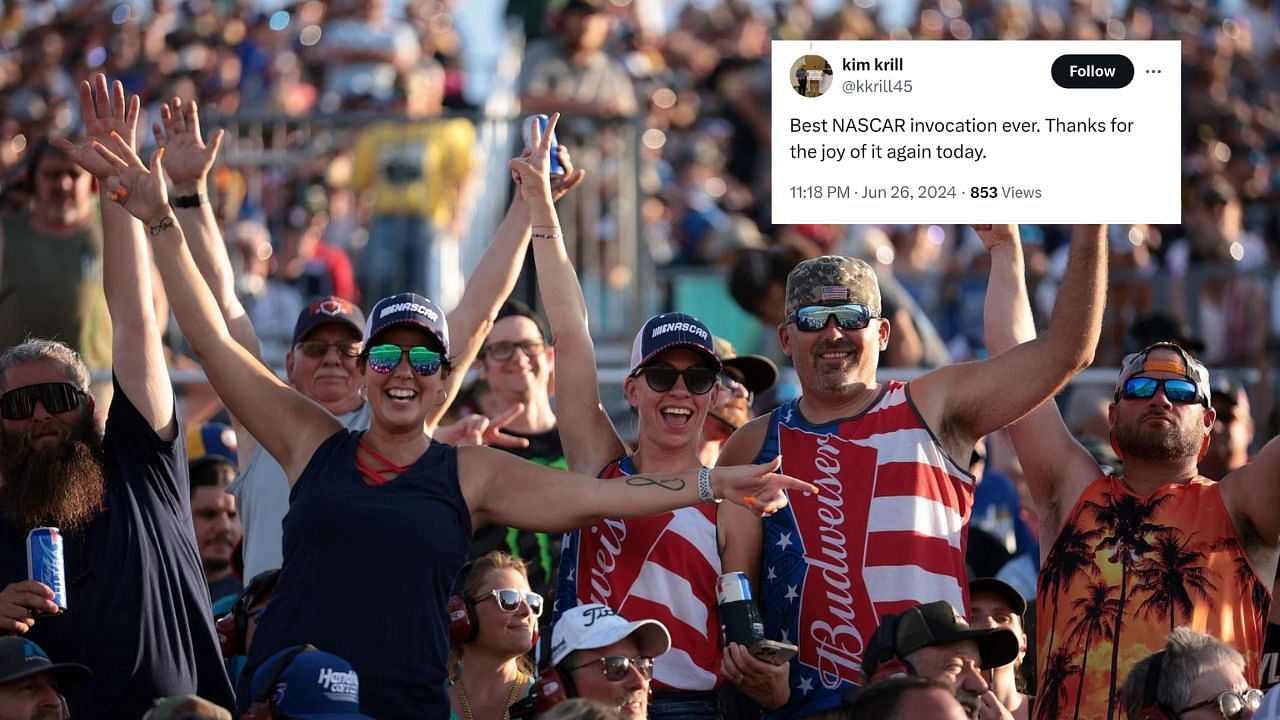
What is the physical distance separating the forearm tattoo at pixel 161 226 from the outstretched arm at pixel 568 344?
1133mm

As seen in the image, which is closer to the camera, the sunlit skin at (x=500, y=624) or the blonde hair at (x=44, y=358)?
the blonde hair at (x=44, y=358)

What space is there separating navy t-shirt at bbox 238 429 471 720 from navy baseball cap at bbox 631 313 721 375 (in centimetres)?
83

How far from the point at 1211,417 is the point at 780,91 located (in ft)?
5.52

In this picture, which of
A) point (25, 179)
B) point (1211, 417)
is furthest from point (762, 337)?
point (1211, 417)

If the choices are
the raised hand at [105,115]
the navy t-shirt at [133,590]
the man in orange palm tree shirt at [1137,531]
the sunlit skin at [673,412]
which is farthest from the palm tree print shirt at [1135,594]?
the raised hand at [105,115]

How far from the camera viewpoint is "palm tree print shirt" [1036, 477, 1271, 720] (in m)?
6.00

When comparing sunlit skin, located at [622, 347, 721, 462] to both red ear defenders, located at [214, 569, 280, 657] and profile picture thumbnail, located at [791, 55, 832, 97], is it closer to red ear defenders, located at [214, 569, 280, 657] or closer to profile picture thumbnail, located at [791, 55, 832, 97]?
profile picture thumbnail, located at [791, 55, 832, 97]

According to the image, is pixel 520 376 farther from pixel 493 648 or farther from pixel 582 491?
pixel 582 491

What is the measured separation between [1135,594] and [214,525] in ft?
11.6

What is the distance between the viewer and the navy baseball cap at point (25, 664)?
5281 millimetres

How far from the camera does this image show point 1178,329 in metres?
9.41

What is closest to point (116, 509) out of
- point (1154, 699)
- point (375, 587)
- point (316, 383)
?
point (375, 587)

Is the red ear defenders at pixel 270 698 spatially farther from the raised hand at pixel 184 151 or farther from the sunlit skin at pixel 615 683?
the raised hand at pixel 184 151

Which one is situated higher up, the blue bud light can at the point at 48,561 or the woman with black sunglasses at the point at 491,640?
the blue bud light can at the point at 48,561
